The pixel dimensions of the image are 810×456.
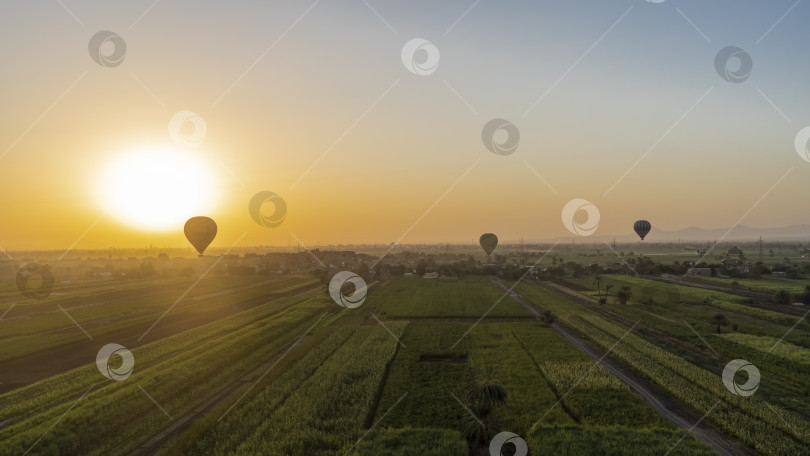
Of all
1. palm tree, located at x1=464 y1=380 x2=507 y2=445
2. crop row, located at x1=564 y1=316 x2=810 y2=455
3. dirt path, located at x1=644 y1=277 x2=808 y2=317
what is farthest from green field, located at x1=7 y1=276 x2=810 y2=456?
dirt path, located at x1=644 y1=277 x2=808 y2=317

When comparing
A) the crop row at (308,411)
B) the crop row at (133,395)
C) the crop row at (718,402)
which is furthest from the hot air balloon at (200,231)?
the crop row at (718,402)

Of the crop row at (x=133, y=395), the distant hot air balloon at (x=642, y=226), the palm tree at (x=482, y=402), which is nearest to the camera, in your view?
the crop row at (x=133, y=395)

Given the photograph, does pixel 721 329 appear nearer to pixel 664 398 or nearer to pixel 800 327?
pixel 800 327

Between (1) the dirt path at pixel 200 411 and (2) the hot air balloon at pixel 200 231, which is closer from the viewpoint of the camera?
(1) the dirt path at pixel 200 411

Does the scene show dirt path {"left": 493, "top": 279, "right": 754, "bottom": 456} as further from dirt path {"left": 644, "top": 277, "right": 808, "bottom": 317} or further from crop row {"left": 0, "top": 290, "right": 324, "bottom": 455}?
dirt path {"left": 644, "top": 277, "right": 808, "bottom": 317}

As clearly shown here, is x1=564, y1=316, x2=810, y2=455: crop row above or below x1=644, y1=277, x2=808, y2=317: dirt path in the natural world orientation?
below

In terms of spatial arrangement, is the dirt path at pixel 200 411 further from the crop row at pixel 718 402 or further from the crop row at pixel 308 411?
the crop row at pixel 718 402

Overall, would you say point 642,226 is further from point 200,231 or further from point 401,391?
point 200,231

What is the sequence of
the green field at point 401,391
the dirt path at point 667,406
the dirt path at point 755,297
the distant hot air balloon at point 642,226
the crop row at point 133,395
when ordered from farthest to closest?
the distant hot air balloon at point 642,226 < the dirt path at point 755,297 < the crop row at point 133,395 < the green field at point 401,391 < the dirt path at point 667,406
